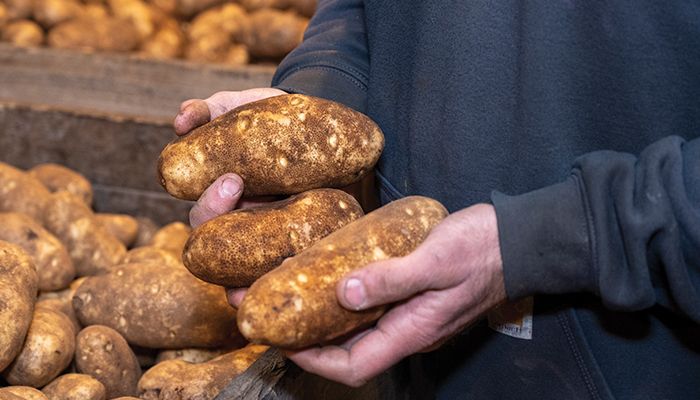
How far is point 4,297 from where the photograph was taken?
135 cm

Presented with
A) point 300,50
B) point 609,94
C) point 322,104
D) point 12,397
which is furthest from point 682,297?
point 12,397

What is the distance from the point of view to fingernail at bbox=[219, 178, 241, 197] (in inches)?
47.0

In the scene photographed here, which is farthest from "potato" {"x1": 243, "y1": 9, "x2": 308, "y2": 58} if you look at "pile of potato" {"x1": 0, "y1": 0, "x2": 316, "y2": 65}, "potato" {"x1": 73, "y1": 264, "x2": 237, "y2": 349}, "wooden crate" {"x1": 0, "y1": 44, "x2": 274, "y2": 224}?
"potato" {"x1": 73, "y1": 264, "x2": 237, "y2": 349}

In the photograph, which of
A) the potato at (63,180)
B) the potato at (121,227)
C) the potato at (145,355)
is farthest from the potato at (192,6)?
the potato at (145,355)

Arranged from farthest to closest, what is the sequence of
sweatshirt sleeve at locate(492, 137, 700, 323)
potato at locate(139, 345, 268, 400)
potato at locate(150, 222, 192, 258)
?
potato at locate(150, 222, 192, 258) < potato at locate(139, 345, 268, 400) < sweatshirt sleeve at locate(492, 137, 700, 323)

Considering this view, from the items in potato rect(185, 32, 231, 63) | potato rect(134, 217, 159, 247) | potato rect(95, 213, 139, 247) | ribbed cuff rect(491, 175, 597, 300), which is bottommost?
potato rect(134, 217, 159, 247)

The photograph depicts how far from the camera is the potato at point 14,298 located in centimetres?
134

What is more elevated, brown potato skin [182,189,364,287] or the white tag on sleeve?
brown potato skin [182,189,364,287]

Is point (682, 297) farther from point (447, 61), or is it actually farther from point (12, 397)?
point (12, 397)

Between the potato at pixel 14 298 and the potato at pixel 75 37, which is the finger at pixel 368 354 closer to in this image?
the potato at pixel 14 298

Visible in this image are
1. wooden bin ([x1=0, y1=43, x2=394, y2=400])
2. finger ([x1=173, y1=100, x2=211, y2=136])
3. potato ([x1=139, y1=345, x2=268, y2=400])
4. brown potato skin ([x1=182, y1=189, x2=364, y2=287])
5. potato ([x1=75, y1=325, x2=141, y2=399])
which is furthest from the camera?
wooden bin ([x1=0, y1=43, x2=394, y2=400])

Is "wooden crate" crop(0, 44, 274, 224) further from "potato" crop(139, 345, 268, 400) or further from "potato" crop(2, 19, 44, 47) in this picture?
"potato" crop(139, 345, 268, 400)

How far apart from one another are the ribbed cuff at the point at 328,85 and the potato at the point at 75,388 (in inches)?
22.6

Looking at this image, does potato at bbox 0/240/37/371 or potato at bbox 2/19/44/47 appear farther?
potato at bbox 2/19/44/47
